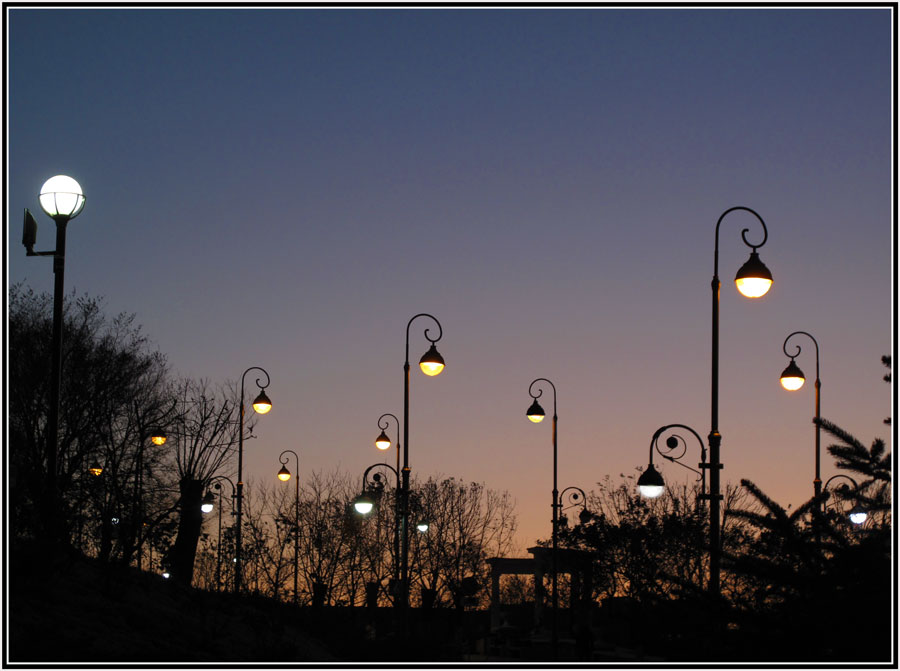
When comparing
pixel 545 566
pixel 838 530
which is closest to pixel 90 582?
pixel 838 530

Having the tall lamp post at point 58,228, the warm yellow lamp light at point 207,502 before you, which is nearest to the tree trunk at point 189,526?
the warm yellow lamp light at point 207,502

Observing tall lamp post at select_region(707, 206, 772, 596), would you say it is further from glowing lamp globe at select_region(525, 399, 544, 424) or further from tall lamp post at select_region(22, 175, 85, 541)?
glowing lamp globe at select_region(525, 399, 544, 424)

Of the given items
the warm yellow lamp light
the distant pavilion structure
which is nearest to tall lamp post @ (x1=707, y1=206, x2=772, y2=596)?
the distant pavilion structure

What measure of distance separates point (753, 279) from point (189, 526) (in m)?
24.1

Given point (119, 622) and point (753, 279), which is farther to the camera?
point (119, 622)

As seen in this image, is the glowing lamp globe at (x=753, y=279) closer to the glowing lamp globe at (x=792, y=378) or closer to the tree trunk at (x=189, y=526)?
the glowing lamp globe at (x=792, y=378)

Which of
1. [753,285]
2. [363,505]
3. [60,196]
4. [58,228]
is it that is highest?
[60,196]

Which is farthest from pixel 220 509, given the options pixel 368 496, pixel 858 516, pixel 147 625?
pixel 858 516

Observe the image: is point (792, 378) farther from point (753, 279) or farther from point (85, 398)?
point (85, 398)

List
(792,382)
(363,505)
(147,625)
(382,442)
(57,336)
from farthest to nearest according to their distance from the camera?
(382,442), (363,505), (792,382), (147,625), (57,336)

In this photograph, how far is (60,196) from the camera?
13172mm

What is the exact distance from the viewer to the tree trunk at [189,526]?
30.5 m

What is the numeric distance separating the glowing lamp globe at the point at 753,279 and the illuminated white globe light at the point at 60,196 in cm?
885

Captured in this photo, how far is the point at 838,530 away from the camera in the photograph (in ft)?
21.6
